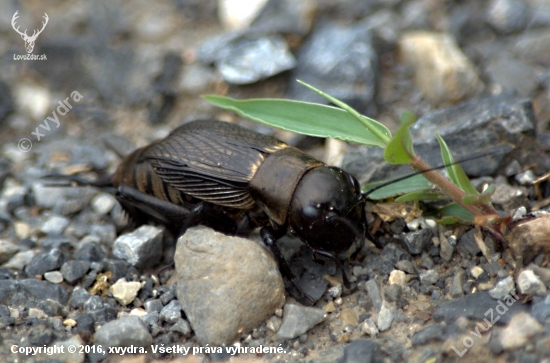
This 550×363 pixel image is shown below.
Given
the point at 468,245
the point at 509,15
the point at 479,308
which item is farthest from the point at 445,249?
the point at 509,15

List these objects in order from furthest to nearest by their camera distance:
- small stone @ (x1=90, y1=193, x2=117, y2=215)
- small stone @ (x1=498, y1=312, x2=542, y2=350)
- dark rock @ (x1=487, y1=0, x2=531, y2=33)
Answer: dark rock @ (x1=487, y1=0, x2=531, y2=33), small stone @ (x1=90, y1=193, x2=117, y2=215), small stone @ (x1=498, y1=312, x2=542, y2=350)

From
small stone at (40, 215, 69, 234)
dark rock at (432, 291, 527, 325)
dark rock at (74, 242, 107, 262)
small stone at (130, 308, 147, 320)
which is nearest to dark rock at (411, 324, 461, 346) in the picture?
dark rock at (432, 291, 527, 325)

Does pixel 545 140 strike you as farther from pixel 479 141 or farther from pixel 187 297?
pixel 187 297

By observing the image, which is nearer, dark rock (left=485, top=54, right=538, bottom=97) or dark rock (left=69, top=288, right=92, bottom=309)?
dark rock (left=69, top=288, right=92, bottom=309)

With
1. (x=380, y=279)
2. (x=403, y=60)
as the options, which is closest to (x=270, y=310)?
(x=380, y=279)

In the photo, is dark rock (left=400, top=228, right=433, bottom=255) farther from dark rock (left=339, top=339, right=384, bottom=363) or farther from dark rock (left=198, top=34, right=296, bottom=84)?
dark rock (left=198, top=34, right=296, bottom=84)

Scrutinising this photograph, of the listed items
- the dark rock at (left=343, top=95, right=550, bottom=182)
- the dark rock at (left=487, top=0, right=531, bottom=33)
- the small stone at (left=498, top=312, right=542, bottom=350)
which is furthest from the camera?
the dark rock at (left=487, top=0, right=531, bottom=33)

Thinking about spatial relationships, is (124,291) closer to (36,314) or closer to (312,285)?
(36,314)
